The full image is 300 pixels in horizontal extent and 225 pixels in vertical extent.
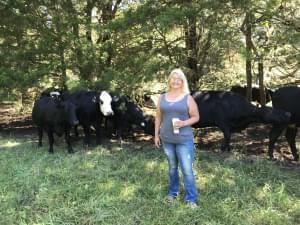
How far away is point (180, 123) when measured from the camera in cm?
552

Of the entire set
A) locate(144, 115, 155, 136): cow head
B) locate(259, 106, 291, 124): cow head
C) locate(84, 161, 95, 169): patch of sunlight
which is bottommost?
locate(84, 161, 95, 169): patch of sunlight

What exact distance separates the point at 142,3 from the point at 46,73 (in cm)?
300

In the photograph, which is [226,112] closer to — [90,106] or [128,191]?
[90,106]

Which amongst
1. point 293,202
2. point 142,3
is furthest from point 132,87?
point 293,202

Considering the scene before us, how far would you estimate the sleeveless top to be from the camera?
556 cm

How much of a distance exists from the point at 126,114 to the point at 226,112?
2.51 metres

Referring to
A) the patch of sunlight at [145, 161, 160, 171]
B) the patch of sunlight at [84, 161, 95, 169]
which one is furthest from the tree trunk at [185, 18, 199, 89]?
the patch of sunlight at [84, 161, 95, 169]

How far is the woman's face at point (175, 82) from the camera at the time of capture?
18.1ft

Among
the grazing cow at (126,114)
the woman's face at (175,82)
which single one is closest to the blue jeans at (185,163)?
the woman's face at (175,82)

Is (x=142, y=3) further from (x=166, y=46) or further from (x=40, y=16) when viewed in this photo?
(x=40, y=16)

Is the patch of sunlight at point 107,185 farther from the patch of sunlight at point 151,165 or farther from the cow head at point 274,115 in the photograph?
the cow head at point 274,115

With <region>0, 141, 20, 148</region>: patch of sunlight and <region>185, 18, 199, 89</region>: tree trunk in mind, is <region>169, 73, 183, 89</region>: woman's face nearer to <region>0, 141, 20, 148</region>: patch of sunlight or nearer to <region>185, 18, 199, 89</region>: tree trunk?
<region>185, 18, 199, 89</region>: tree trunk

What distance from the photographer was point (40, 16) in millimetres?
11102

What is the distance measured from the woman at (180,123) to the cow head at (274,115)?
333 cm
